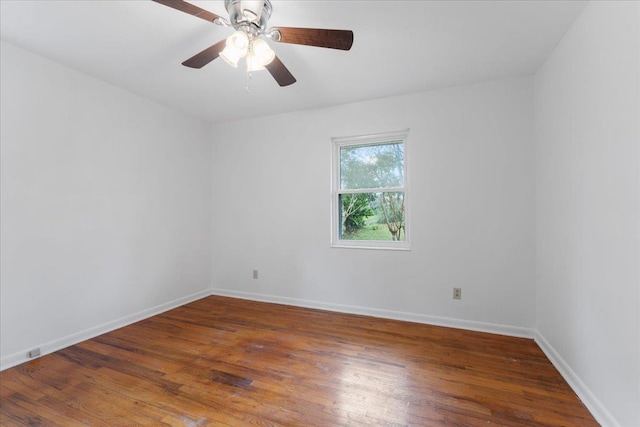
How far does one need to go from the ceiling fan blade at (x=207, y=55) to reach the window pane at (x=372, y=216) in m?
2.06

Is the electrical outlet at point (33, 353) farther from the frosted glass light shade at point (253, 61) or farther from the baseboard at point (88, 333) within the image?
the frosted glass light shade at point (253, 61)

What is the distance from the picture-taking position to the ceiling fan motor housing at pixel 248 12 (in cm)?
156

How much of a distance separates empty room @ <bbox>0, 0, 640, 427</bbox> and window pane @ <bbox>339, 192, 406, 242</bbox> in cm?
3

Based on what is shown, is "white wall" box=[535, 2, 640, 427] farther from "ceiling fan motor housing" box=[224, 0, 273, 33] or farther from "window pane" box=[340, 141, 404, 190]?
"ceiling fan motor housing" box=[224, 0, 273, 33]

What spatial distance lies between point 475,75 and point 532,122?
0.69 metres

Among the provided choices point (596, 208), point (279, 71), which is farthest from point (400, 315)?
point (279, 71)

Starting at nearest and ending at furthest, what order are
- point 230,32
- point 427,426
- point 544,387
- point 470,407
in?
1. point 427,426
2. point 470,407
3. point 544,387
4. point 230,32

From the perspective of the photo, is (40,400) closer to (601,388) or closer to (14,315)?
(14,315)

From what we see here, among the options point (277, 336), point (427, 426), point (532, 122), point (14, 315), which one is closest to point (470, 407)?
point (427, 426)

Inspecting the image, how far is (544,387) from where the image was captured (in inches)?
73.3

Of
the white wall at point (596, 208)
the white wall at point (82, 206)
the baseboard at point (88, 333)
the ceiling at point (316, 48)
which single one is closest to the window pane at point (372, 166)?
the ceiling at point (316, 48)

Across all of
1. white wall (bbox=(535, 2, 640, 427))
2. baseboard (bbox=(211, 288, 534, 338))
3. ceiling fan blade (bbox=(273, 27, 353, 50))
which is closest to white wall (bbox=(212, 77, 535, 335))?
baseboard (bbox=(211, 288, 534, 338))

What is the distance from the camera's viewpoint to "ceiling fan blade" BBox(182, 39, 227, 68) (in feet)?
5.71

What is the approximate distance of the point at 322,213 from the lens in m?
3.46
